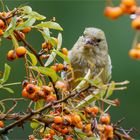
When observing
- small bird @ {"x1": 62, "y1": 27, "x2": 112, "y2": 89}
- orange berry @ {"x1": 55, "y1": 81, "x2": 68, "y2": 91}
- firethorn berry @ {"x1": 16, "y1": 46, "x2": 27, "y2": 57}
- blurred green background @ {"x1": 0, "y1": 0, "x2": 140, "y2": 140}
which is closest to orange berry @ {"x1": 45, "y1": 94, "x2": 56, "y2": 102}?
orange berry @ {"x1": 55, "y1": 81, "x2": 68, "y2": 91}

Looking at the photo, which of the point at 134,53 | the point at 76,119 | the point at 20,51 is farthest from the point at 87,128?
the point at 134,53

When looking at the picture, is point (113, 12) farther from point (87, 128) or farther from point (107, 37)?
point (107, 37)

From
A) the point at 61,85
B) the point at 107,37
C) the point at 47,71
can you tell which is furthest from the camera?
the point at 107,37

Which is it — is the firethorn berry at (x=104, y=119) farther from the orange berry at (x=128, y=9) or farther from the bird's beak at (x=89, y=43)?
the bird's beak at (x=89, y=43)

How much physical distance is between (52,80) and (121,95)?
4.61 meters

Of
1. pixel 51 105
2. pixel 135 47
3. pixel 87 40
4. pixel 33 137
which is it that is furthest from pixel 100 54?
pixel 135 47

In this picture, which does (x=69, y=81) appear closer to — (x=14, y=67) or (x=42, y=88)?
(x=42, y=88)

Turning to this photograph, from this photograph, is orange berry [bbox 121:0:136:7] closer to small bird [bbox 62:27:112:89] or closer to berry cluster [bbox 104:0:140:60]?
berry cluster [bbox 104:0:140:60]

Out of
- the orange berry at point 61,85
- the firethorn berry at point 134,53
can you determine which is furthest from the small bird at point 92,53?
the firethorn berry at point 134,53

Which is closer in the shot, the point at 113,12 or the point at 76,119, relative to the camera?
the point at 113,12

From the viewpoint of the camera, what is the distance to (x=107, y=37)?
20.9ft

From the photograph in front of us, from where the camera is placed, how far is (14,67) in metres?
6.34

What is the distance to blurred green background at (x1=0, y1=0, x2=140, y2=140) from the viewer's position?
609 cm

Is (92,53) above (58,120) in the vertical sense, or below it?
below
